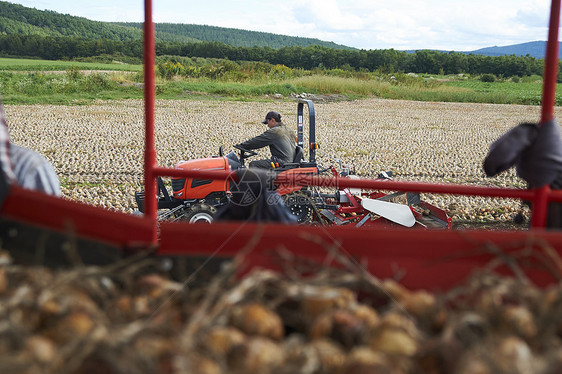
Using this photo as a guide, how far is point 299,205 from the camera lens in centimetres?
617

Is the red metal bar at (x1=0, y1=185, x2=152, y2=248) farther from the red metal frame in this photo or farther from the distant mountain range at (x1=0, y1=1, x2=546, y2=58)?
the distant mountain range at (x1=0, y1=1, x2=546, y2=58)

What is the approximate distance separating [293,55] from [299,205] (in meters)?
47.9

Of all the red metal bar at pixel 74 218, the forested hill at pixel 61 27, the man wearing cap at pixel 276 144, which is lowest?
the man wearing cap at pixel 276 144

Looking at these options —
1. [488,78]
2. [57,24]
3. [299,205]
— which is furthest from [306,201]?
[57,24]

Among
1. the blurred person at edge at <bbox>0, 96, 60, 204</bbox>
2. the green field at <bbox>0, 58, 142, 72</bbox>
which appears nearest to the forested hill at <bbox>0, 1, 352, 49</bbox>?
the green field at <bbox>0, 58, 142, 72</bbox>

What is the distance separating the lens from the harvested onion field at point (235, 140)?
831 centimetres

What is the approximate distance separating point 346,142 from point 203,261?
12658 millimetres

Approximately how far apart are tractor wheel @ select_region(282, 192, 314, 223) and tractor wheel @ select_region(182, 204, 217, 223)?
848 millimetres

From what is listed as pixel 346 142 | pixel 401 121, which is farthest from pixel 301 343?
pixel 401 121

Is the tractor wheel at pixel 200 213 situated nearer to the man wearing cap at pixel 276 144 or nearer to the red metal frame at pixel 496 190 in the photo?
the man wearing cap at pixel 276 144

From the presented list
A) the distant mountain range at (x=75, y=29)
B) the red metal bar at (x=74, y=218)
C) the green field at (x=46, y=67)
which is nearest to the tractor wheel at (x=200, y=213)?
the red metal bar at (x=74, y=218)

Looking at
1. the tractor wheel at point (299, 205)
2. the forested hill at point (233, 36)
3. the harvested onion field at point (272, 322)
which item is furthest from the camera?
the forested hill at point (233, 36)

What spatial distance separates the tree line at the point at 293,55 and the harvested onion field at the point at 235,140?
94.9ft

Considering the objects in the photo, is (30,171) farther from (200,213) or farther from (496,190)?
(200,213)
